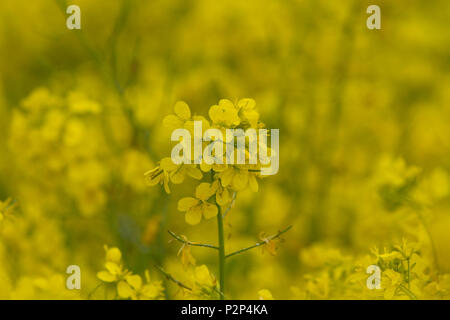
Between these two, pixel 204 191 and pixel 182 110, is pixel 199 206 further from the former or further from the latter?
pixel 182 110

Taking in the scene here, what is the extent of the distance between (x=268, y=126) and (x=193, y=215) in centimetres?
162

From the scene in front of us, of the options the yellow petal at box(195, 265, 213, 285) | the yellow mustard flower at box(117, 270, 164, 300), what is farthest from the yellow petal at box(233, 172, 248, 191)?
the yellow mustard flower at box(117, 270, 164, 300)

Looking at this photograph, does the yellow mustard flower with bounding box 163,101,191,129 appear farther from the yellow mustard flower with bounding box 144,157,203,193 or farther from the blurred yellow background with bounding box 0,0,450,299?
the blurred yellow background with bounding box 0,0,450,299

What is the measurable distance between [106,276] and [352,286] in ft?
1.75

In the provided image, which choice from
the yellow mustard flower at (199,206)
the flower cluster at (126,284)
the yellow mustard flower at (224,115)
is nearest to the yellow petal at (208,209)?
the yellow mustard flower at (199,206)

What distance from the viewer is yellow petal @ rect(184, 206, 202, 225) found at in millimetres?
1100

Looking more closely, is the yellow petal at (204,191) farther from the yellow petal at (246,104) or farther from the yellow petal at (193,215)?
the yellow petal at (246,104)

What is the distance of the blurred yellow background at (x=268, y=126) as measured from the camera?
1.76 m

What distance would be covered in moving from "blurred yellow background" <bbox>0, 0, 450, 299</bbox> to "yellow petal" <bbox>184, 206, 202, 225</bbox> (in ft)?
0.91

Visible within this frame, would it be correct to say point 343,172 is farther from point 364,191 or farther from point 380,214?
point 380,214

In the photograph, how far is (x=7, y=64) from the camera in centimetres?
364

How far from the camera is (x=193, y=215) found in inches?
43.4

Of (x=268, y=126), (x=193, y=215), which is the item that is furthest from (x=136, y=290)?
(x=268, y=126)
